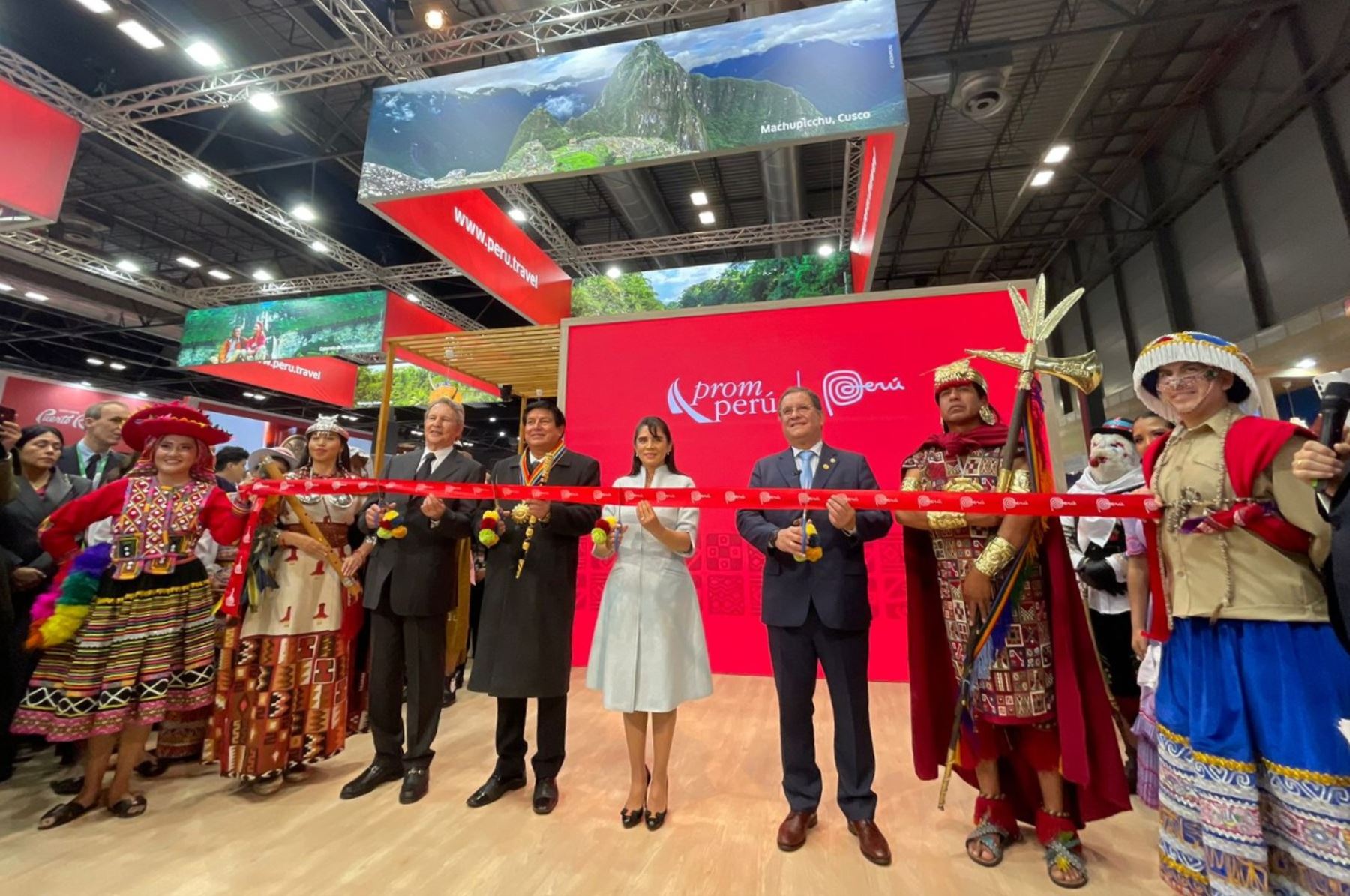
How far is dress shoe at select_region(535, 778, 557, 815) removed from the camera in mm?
2414

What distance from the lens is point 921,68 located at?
6004mm

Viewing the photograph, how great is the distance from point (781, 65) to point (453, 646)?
4.57 meters

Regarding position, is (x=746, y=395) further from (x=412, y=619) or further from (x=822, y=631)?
Answer: (x=412, y=619)

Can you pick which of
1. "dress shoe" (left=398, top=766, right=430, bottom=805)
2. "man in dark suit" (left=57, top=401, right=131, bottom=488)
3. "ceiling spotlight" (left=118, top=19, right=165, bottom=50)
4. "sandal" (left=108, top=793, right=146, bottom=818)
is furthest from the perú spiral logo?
"ceiling spotlight" (left=118, top=19, right=165, bottom=50)

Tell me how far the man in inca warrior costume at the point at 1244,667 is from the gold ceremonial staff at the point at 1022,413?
33 cm

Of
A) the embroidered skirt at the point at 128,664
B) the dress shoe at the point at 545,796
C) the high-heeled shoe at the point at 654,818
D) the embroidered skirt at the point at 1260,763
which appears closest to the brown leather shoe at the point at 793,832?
the high-heeled shoe at the point at 654,818

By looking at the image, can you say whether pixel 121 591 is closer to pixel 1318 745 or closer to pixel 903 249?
pixel 1318 745

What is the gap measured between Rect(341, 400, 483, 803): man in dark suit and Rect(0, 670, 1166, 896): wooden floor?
15 cm

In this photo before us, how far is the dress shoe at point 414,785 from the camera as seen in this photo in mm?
2504

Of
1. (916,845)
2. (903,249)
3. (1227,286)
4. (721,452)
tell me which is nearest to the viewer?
(916,845)

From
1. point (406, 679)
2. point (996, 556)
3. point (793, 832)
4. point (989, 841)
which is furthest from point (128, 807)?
point (996, 556)

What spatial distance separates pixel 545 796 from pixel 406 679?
Answer: 2.83ft

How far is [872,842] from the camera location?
6.77 feet

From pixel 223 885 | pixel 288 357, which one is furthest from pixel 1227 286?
pixel 288 357
